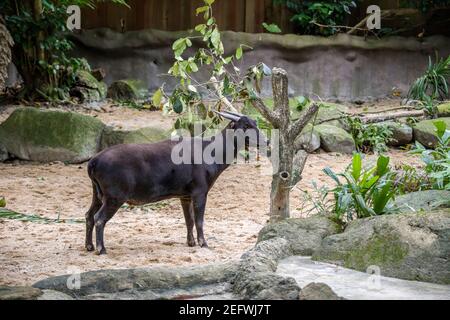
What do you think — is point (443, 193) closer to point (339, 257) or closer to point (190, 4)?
point (339, 257)

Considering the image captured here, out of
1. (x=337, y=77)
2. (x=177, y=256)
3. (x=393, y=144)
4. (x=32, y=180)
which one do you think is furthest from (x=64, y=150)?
(x=337, y=77)

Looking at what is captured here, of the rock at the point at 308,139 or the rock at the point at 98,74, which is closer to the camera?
the rock at the point at 308,139

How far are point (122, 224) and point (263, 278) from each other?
3.47 meters

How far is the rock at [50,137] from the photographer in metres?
10.3

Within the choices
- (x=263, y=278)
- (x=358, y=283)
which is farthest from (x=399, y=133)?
(x=263, y=278)

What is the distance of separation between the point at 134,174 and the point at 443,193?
106 inches

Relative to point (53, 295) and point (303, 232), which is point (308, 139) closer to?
point (303, 232)

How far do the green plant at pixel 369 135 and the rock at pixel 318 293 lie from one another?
7016mm

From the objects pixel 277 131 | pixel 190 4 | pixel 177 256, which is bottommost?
pixel 177 256

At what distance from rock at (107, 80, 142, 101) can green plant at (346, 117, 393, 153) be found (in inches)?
147

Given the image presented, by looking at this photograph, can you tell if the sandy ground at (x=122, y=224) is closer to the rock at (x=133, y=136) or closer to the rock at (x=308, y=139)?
the rock at (x=308, y=139)

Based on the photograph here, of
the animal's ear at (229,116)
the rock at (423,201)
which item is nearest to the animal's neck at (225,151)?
the animal's ear at (229,116)

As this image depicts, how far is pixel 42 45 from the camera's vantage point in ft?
38.9

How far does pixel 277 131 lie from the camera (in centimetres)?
656
